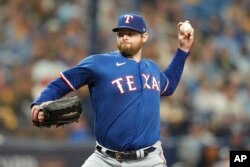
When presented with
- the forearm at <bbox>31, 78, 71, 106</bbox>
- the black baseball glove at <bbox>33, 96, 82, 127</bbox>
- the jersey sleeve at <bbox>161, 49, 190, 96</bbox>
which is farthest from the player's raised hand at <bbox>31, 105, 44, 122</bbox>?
the jersey sleeve at <bbox>161, 49, 190, 96</bbox>

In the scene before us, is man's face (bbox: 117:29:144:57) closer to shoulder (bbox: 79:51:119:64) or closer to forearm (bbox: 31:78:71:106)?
shoulder (bbox: 79:51:119:64)

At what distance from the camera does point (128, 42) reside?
6.54m

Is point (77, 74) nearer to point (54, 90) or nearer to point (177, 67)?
point (54, 90)

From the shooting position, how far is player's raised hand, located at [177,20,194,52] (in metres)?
7.08

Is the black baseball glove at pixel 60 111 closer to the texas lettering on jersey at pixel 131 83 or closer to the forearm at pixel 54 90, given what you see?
the forearm at pixel 54 90

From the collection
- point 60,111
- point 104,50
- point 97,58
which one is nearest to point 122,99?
point 97,58

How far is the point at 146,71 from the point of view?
21.9ft

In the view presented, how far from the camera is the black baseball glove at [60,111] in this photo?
6219 mm

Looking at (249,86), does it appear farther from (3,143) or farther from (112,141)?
(112,141)

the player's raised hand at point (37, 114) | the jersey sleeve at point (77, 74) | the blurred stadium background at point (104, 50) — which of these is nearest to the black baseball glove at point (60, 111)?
the player's raised hand at point (37, 114)

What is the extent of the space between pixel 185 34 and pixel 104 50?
549 cm

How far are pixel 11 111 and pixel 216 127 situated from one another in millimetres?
3409

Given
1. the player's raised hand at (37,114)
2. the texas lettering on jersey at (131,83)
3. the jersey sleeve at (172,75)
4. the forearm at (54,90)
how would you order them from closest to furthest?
the player's raised hand at (37,114) → the forearm at (54,90) → the texas lettering on jersey at (131,83) → the jersey sleeve at (172,75)

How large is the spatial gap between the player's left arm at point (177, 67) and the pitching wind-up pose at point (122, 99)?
1.37 ft
